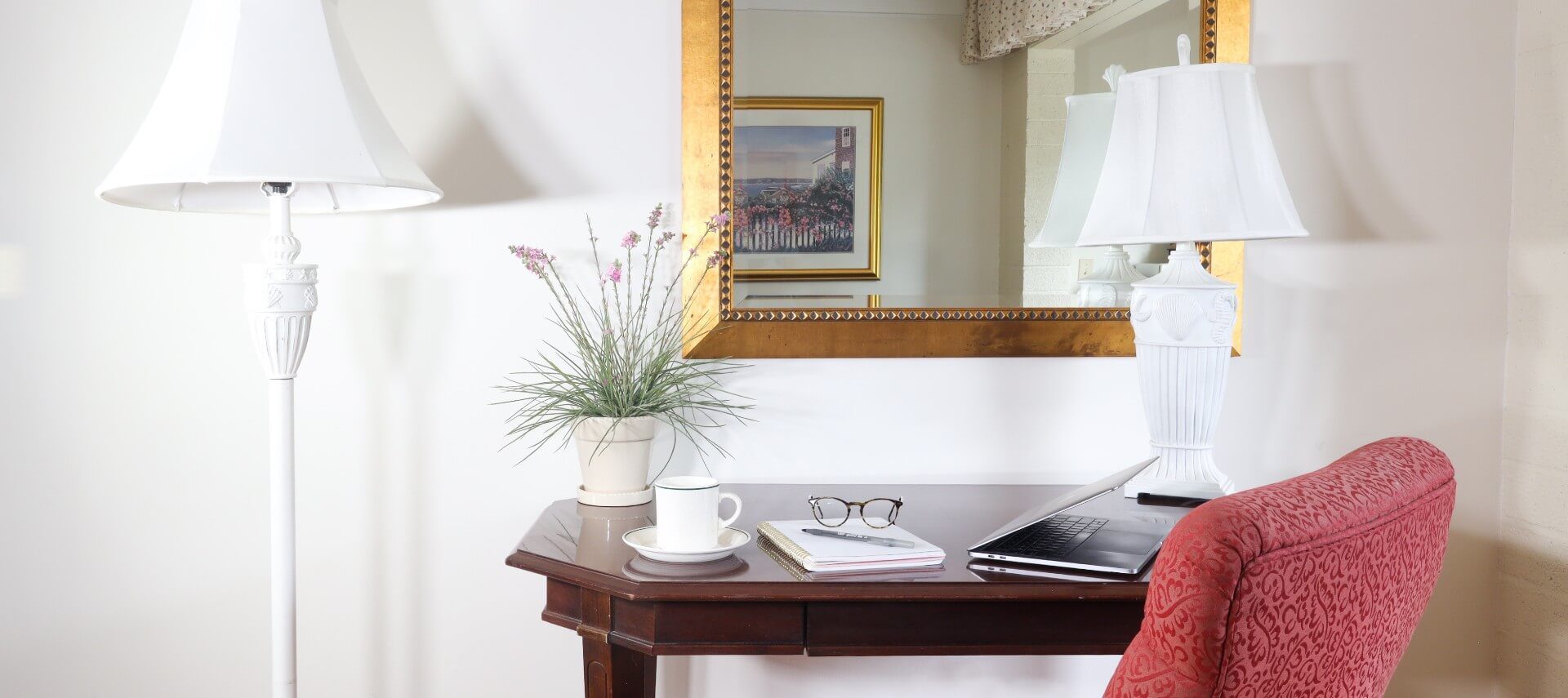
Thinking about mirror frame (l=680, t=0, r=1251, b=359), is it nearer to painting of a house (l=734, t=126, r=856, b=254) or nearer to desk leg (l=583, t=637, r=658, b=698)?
painting of a house (l=734, t=126, r=856, b=254)

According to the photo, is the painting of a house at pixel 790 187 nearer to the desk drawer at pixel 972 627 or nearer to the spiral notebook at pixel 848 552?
the spiral notebook at pixel 848 552

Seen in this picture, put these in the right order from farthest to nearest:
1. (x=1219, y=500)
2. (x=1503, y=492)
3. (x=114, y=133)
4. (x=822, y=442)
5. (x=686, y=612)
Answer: (x=1503, y=492), (x=822, y=442), (x=114, y=133), (x=686, y=612), (x=1219, y=500)

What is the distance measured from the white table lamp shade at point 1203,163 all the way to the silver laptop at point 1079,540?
0.37 meters

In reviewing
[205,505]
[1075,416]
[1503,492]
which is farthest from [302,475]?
[1503,492]

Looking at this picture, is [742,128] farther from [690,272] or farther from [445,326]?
[445,326]

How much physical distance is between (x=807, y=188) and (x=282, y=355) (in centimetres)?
89

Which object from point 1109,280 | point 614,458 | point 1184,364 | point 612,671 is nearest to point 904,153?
point 1109,280

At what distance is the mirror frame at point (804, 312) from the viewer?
183 centimetres

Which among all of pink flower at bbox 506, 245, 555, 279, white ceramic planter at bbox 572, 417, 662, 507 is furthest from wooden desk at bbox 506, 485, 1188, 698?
pink flower at bbox 506, 245, 555, 279

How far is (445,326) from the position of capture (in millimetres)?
1843

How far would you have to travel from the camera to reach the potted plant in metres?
1.68

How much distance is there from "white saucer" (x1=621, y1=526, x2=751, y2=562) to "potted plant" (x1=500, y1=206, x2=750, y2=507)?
26cm

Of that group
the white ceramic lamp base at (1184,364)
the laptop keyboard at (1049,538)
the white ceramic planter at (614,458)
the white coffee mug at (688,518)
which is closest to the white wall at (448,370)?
the white ceramic planter at (614,458)

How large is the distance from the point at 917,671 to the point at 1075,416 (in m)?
0.58
